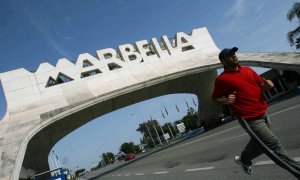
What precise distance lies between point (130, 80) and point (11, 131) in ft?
36.5

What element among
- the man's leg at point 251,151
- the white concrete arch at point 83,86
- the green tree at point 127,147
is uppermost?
the green tree at point 127,147

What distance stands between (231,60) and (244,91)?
45 cm

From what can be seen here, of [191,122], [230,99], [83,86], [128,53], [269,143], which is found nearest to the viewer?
[269,143]

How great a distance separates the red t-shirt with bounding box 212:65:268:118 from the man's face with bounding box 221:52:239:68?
0.34 ft

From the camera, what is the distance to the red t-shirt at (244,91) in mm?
4543

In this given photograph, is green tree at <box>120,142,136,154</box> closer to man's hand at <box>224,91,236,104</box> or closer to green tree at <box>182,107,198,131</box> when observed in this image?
green tree at <box>182,107,198,131</box>

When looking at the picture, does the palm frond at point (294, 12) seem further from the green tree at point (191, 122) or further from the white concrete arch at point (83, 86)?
the green tree at point (191, 122)

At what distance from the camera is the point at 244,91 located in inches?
181

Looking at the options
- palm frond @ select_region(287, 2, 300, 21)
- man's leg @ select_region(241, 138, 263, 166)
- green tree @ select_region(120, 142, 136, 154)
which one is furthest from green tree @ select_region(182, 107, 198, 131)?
man's leg @ select_region(241, 138, 263, 166)

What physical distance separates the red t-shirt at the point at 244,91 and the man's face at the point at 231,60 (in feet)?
0.34

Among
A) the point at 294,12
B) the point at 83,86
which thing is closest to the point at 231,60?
the point at 83,86

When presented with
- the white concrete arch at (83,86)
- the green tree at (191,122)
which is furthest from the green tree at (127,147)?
the white concrete arch at (83,86)

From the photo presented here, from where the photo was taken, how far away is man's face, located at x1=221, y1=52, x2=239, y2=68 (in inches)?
183

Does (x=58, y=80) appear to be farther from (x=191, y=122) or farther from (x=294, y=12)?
(x=191, y=122)
